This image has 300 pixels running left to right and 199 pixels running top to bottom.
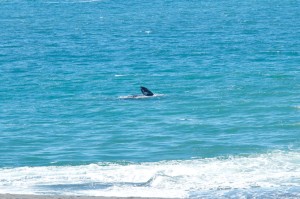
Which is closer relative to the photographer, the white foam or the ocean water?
the white foam

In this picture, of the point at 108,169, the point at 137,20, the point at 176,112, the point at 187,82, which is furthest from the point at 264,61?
the point at 137,20

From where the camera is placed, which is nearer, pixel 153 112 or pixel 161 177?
pixel 161 177

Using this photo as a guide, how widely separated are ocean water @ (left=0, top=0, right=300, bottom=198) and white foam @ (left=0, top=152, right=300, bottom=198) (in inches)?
1.2

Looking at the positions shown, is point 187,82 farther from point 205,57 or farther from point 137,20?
point 137,20

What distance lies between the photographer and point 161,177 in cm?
2647

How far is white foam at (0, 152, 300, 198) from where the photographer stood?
81.7 feet

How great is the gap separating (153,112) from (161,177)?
11764 mm

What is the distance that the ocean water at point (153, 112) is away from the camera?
26.3 metres

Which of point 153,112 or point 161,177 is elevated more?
point 153,112

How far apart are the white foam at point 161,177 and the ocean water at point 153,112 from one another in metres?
0.03

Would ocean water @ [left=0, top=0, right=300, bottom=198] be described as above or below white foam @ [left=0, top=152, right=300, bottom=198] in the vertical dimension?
above

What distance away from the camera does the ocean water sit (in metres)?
26.3

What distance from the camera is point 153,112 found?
3812 cm

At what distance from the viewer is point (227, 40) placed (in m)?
67.1
